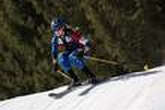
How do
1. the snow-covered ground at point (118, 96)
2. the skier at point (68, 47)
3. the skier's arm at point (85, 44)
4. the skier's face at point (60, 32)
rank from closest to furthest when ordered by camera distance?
the snow-covered ground at point (118, 96)
the skier's arm at point (85, 44)
the skier at point (68, 47)
the skier's face at point (60, 32)

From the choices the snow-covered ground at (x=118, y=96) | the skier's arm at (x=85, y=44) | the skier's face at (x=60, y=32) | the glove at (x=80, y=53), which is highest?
the skier's face at (x=60, y=32)

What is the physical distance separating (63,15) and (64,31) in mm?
2478

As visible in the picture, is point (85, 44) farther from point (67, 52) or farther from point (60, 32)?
point (60, 32)

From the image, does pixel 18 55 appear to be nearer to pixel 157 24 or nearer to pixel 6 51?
pixel 6 51

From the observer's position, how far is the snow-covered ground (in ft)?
24.1

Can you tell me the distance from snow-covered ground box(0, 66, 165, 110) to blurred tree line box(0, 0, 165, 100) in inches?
64.8

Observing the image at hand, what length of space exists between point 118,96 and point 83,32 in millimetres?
3629

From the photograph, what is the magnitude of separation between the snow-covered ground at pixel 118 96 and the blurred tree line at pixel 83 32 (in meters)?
1.65

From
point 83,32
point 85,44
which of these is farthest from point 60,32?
point 83,32

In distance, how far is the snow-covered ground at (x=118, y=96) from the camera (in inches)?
289

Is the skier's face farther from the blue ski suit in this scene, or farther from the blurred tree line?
the blurred tree line

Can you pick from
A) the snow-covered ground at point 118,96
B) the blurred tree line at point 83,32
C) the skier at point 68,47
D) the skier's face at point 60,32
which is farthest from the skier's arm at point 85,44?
the blurred tree line at point 83,32

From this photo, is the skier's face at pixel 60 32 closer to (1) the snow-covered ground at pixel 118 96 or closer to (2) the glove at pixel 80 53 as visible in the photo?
(2) the glove at pixel 80 53

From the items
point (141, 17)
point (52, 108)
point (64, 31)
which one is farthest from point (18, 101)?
point (141, 17)
